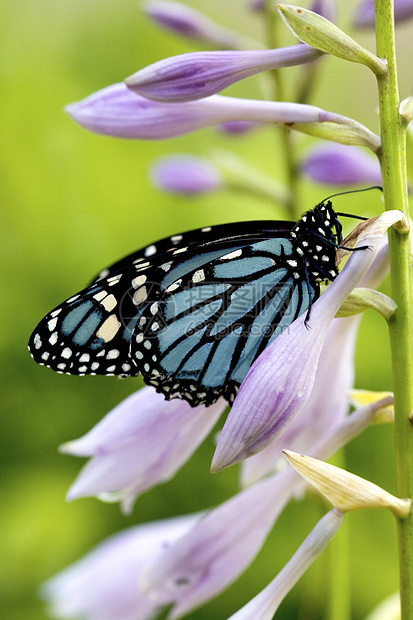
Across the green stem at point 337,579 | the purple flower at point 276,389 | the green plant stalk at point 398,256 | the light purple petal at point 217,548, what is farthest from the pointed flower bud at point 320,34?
the green stem at point 337,579

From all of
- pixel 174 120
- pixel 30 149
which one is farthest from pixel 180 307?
pixel 30 149

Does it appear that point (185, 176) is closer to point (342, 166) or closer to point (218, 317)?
point (342, 166)

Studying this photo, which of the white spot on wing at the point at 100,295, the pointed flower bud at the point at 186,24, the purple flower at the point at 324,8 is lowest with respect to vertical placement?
the white spot on wing at the point at 100,295

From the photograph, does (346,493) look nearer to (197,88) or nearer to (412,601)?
(412,601)

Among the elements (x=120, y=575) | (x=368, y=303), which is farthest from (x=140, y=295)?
(x=120, y=575)

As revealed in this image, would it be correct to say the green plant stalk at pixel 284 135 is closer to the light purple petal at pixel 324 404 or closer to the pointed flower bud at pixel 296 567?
the light purple petal at pixel 324 404
